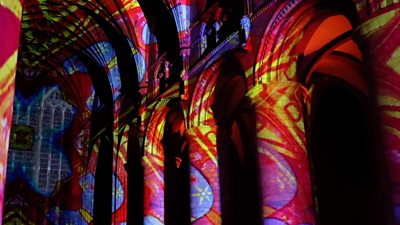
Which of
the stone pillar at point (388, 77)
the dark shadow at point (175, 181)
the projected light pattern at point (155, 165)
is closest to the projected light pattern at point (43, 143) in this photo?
the dark shadow at point (175, 181)

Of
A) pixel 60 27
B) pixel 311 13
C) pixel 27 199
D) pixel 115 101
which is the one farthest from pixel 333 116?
pixel 27 199

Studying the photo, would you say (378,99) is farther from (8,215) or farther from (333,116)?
(8,215)

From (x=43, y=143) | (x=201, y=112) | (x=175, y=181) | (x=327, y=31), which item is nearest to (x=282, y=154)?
(x=327, y=31)

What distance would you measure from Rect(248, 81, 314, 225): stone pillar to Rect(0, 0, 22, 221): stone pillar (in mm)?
5438

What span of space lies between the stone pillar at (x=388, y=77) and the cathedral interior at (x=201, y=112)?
0.01 meters

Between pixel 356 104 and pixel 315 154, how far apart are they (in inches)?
57.2

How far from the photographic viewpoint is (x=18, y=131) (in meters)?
19.2

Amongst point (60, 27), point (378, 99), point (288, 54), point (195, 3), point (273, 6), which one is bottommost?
point (378, 99)

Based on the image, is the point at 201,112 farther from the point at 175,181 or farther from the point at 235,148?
the point at 175,181

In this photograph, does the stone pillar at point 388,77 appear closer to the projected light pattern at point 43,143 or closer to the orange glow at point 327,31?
the orange glow at point 327,31

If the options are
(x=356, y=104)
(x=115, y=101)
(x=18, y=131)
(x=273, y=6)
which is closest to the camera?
(x=273, y=6)

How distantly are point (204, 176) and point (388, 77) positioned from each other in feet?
16.8

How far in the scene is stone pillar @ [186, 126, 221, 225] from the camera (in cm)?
1071

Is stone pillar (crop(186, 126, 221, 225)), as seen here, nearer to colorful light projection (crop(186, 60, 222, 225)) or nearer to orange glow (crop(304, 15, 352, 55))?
colorful light projection (crop(186, 60, 222, 225))
